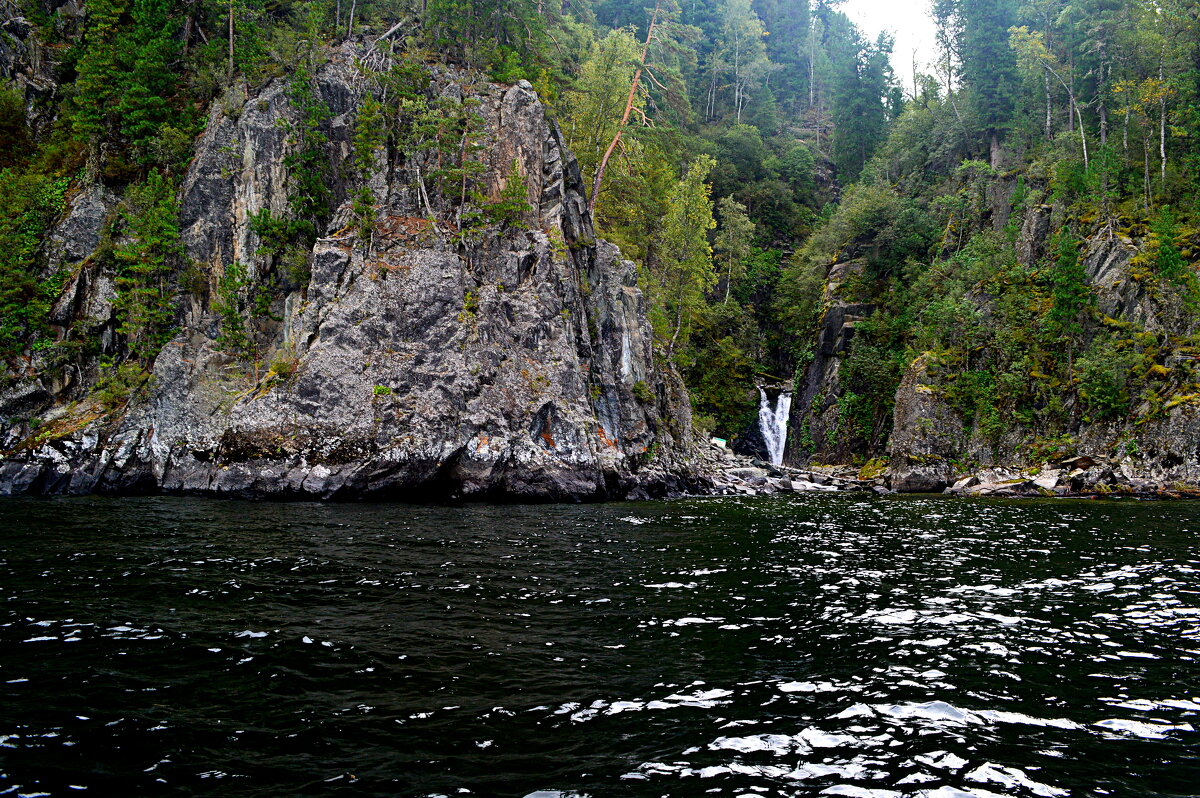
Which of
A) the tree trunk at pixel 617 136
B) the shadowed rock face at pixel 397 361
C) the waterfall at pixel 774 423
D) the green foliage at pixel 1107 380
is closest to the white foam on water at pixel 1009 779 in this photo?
the shadowed rock face at pixel 397 361

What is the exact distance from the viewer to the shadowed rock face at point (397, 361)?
27531 mm

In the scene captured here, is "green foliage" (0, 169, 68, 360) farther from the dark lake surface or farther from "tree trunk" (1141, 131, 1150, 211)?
"tree trunk" (1141, 131, 1150, 211)

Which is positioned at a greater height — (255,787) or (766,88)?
(766,88)

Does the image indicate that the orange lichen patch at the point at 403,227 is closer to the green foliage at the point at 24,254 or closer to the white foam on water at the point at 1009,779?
the green foliage at the point at 24,254

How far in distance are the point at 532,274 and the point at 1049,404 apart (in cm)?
3443

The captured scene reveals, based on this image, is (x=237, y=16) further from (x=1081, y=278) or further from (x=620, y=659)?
(x=1081, y=278)

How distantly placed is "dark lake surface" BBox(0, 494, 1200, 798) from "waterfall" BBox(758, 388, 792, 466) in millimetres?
47169

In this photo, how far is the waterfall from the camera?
206 ft

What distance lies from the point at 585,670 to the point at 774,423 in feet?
193

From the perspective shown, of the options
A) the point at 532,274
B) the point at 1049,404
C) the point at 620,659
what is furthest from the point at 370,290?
the point at 1049,404

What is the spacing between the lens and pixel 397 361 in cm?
2962

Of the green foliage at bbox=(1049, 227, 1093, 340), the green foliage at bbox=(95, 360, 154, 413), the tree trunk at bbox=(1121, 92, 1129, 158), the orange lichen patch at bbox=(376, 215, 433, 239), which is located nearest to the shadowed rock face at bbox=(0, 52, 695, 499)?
the orange lichen patch at bbox=(376, 215, 433, 239)

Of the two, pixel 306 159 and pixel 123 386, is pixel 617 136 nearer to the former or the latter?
pixel 306 159

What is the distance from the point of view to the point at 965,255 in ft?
167
